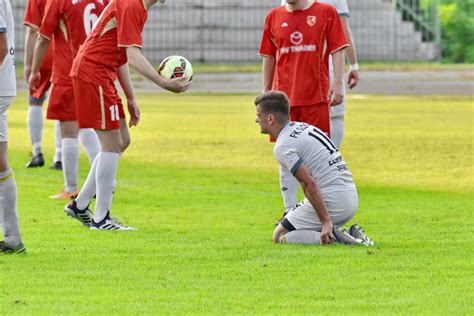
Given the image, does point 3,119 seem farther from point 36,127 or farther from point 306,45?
point 36,127

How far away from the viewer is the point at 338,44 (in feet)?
37.2

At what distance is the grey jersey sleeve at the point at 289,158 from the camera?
974 cm

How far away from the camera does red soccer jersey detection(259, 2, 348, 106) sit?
11312 millimetres

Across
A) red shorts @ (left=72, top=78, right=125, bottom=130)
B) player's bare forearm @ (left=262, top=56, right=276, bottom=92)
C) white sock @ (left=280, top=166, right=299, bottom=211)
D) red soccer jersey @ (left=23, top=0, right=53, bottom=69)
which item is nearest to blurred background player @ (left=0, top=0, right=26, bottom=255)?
red shorts @ (left=72, top=78, right=125, bottom=130)

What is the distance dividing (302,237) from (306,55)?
1959mm

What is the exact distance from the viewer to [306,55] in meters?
11.4

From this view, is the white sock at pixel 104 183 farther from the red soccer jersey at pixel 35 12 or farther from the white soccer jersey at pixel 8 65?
the red soccer jersey at pixel 35 12

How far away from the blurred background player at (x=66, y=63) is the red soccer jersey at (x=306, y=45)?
7.55ft

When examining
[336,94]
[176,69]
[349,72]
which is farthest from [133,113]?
[349,72]

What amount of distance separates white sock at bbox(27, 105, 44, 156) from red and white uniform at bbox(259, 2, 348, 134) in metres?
5.94

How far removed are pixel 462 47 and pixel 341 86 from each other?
1308 inches

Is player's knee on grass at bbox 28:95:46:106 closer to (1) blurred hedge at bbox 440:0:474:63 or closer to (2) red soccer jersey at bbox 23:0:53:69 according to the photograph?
(2) red soccer jersey at bbox 23:0:53:69

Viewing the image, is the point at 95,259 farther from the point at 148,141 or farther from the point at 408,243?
the point at 148,141

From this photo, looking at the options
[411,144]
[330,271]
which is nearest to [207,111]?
[411,144]
